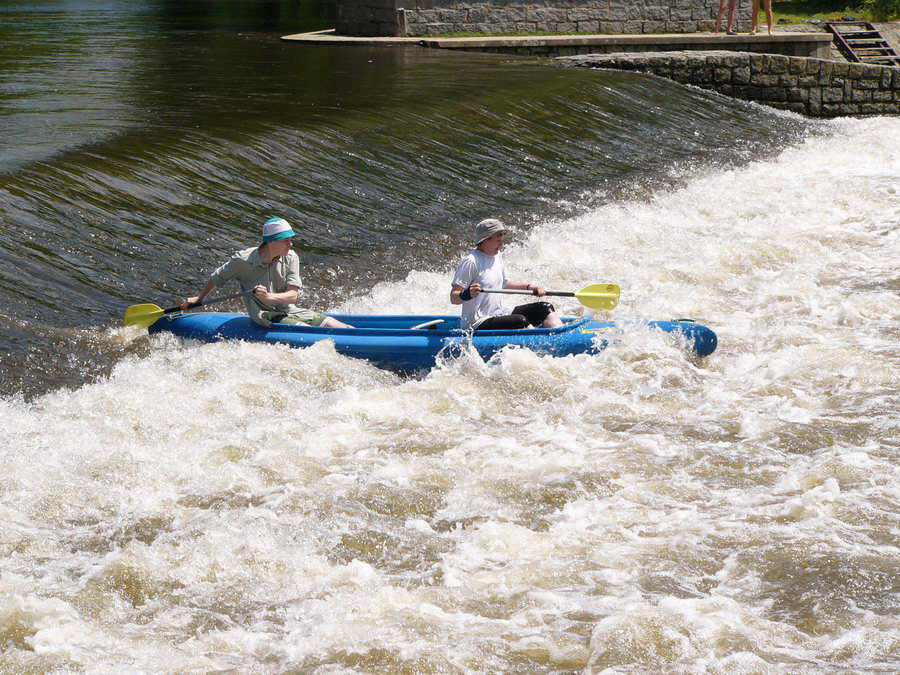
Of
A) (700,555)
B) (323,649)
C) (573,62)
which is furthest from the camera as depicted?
(573,62)

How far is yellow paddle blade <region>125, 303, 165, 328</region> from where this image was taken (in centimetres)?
727

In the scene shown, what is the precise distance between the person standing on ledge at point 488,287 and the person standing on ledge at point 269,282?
87 cm

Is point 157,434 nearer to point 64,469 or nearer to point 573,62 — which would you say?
point 64,469

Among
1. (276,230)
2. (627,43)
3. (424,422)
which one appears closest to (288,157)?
(276,230)

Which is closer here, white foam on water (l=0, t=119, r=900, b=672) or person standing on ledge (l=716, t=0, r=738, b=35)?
white foam on water (l=0, t=119, r=900, b=672)

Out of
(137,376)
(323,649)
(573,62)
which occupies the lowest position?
(323,649)

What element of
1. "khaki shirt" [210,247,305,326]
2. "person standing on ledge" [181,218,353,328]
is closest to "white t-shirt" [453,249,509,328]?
"person standing on ledge" [181,218,353,328]

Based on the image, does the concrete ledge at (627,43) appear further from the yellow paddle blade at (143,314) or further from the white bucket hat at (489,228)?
the yellow paddle blade at (143,314)

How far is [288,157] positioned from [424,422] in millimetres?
5752

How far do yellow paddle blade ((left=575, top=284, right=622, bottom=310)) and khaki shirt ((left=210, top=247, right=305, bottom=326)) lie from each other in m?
2.13

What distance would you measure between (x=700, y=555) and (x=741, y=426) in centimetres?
161

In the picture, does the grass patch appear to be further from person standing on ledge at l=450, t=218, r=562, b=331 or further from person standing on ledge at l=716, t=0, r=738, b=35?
person standing on ledge at l=450, t=218, r=562, b=331

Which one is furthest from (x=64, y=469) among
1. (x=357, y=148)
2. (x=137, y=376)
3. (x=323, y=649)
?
(x=357, y=148)

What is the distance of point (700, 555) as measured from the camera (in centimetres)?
482
